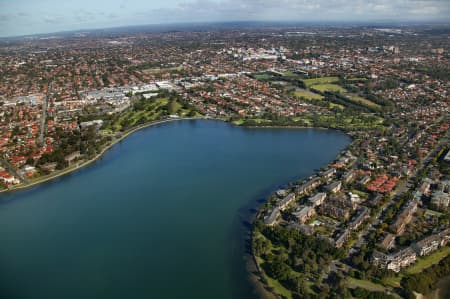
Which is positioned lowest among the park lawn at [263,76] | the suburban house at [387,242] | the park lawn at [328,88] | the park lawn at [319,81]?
the suburban house at [387,242]

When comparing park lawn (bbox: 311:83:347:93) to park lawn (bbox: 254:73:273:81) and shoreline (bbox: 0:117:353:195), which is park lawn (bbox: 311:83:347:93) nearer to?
park lawn (bbox: 254:73:273:81)

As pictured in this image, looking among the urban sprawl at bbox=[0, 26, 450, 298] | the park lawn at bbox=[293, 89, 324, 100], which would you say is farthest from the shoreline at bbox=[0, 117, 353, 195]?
the park lawn at bbox=[293, 89, 324, 100]

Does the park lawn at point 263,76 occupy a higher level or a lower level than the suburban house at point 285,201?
higher

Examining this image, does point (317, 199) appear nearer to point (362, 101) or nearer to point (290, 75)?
point (362, 101)

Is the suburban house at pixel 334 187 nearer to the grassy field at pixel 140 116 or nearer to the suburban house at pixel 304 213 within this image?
the suburban house at pixel 304 213

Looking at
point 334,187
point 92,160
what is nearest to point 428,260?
point 334,187

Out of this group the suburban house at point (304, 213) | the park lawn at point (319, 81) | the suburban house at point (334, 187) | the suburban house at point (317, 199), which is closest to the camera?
the suburban house at point (304, 213)

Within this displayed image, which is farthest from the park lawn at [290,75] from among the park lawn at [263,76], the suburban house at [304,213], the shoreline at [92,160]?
the suburban house at [304,213]
